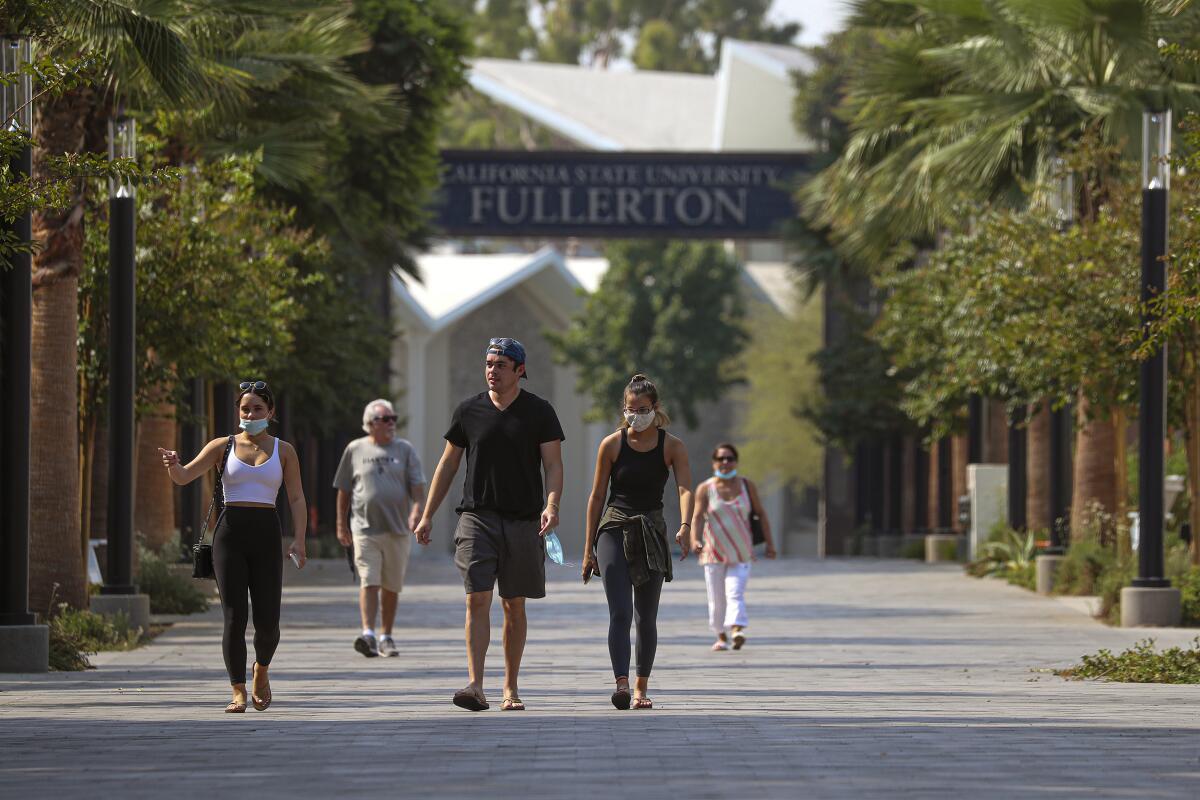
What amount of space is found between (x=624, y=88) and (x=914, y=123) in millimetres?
57361

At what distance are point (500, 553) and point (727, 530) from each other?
250 inches

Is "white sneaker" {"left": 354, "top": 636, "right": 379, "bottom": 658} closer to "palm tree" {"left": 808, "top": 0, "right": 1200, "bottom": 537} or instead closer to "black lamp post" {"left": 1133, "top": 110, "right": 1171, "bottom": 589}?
"black lamp post" {"left": 1133, "top": 110, "right": 1171, "bottom": 589}

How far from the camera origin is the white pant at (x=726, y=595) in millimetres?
16656

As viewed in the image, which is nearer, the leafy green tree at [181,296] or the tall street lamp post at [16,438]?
the tall street lamp post at [16,438]

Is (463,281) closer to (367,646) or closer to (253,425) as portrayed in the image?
(367,646)

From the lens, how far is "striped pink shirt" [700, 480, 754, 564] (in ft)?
56.1

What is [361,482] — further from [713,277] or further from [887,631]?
[713,277]

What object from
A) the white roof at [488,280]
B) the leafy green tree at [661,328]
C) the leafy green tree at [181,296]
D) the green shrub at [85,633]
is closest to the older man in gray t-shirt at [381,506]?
the green shrub at [85,633]

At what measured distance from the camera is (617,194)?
46219mm

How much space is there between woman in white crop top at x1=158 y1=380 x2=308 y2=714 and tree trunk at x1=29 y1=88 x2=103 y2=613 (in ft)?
18.8

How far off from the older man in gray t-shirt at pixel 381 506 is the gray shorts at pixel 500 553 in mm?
4637

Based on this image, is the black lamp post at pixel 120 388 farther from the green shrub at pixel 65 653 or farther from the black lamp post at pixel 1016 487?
the black lamp post at pixel 1016 487

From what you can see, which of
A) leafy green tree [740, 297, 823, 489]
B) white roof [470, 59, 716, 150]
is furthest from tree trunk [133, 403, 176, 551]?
white roof [470, 59, 716, 150]

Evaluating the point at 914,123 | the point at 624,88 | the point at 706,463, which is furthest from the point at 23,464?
the point at 624,88
